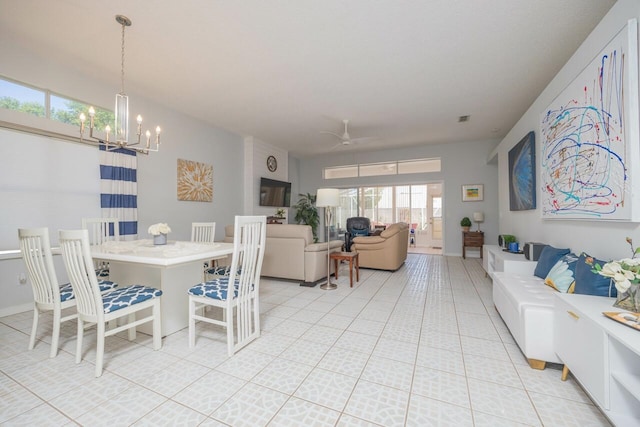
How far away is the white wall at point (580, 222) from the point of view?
1.87 metres

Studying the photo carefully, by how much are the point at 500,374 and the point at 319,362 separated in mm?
1230

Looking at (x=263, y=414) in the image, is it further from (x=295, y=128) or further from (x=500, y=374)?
(x=295, y=128)

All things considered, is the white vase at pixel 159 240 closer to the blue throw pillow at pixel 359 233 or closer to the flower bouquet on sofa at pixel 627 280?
the flower bouquet on sofa at pixel 627 280

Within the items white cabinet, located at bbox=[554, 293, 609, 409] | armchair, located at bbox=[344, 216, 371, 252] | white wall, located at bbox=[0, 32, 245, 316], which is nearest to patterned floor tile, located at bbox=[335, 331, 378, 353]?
white cabinet, located at bbox=[554, 293, 609, 409]

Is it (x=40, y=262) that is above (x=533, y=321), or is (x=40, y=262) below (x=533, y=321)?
above

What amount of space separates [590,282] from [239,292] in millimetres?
2521

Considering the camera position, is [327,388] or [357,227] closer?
[327,388]

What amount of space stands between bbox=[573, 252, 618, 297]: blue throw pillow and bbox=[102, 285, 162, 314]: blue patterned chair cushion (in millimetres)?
3142

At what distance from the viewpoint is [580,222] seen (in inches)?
95.1

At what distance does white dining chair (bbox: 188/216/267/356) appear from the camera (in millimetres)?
2000

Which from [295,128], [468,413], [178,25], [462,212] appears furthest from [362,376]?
[462,212]

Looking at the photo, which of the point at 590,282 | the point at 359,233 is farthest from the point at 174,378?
the point at 359,233

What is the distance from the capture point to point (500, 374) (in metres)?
1.76

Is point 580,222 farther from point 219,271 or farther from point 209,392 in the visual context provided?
point 219,271
